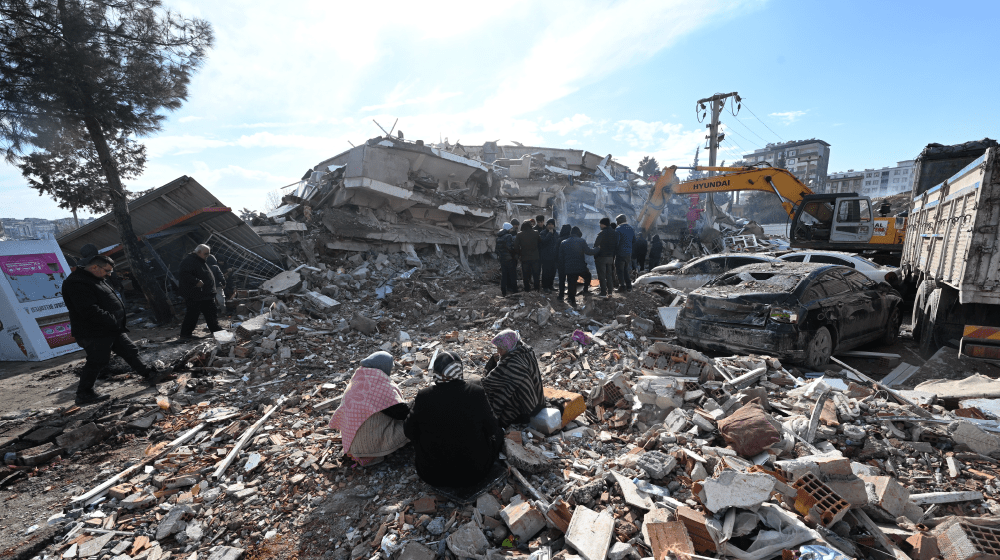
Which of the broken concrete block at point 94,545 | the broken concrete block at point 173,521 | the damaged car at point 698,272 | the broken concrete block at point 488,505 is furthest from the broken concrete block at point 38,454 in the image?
the damaged car at point 698,272

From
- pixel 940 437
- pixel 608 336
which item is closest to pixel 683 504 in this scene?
pixel 940 437

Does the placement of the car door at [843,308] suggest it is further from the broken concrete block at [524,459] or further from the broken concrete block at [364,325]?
the broken concrete block at [364,325]

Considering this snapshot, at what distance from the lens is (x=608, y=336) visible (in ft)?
22.5

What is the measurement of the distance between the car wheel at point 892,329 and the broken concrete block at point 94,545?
31.7 ft

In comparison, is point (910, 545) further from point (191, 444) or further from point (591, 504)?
point (191, 444)

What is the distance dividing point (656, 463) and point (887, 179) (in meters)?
78.5

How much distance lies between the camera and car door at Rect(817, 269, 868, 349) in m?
5.54

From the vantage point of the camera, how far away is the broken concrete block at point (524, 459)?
10.6ft

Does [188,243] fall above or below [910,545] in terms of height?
above

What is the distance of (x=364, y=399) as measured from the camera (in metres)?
3.44

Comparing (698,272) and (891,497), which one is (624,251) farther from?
(891,497)

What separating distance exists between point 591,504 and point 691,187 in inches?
472

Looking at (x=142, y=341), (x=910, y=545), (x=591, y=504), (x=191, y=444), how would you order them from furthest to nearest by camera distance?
1. (x=142, y=341)
2. (x=191, y=444)
3. (x=591, y=504)
4. (x=910, y=545)

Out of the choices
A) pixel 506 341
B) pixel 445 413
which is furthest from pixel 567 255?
pixel 445 413
